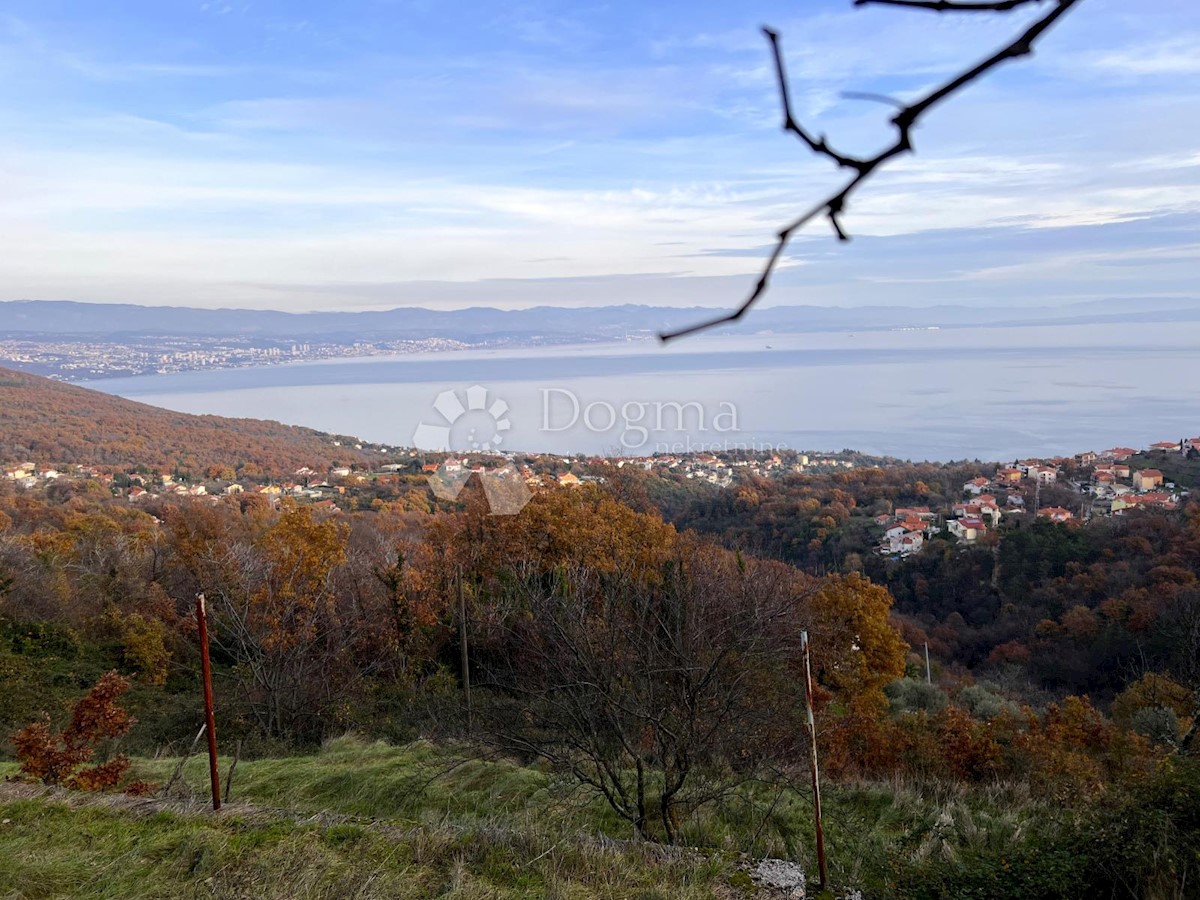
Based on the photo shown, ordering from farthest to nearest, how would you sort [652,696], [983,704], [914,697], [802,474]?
[802,474] < [914,697] < [983,704] < [652,696]

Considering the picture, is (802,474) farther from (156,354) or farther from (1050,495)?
(156,354)

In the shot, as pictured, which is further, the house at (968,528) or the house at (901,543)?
the house at (968,528)

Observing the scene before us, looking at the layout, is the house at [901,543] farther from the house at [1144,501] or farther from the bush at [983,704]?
the bush at [983,704]

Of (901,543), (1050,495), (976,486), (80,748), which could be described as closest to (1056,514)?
(1050,495)

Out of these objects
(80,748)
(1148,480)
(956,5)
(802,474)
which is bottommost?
(802,474)

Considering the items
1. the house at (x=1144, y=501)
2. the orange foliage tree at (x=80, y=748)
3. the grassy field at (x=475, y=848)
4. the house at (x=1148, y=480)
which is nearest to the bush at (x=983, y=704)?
the grassy field at (x=475, y=848)
